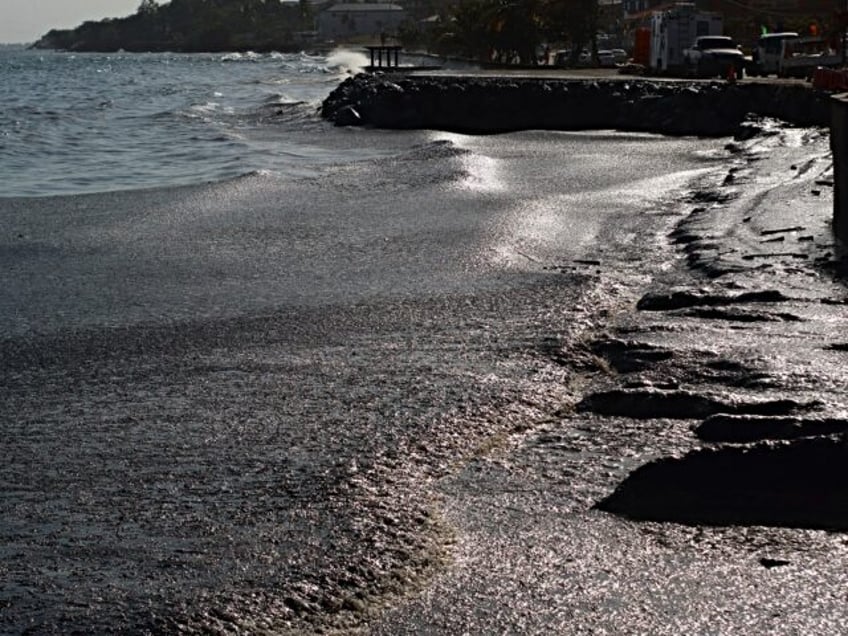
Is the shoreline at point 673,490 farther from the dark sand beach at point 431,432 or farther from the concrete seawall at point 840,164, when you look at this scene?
the concrete seawall at point 840,164

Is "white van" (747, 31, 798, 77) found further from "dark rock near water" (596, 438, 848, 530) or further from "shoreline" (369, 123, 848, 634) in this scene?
"dark rock near water" (596, 438, 848, 530)

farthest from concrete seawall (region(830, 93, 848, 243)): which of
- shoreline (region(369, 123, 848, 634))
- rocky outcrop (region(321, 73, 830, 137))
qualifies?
rocky outcrop (region(321, 73, 830, 137))

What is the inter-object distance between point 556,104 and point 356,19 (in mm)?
156360

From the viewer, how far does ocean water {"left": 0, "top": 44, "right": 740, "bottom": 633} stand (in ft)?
19.3

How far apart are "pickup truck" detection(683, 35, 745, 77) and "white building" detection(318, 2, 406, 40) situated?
144 m

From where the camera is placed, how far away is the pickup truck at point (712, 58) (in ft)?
131

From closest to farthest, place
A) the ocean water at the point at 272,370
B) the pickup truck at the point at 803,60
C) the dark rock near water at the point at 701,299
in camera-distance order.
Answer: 1. the ocean water at the point at 272,370
2. the dark rock near water at the point at 701,299
3. the pickup truck at the point at 803,60

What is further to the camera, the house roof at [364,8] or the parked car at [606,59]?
the house roof at [364,8]

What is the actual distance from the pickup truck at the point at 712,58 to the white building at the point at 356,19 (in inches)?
5680

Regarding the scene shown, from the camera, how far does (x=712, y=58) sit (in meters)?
40.4

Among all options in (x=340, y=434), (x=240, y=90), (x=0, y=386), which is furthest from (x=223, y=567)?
(x=240, y=90)

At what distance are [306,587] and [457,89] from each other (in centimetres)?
3541

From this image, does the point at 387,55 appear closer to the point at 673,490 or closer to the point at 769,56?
the point at 769,56

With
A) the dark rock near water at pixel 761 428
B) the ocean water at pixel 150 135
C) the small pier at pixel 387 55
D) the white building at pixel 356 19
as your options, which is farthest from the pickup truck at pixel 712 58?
the white building at pixel 356 19
